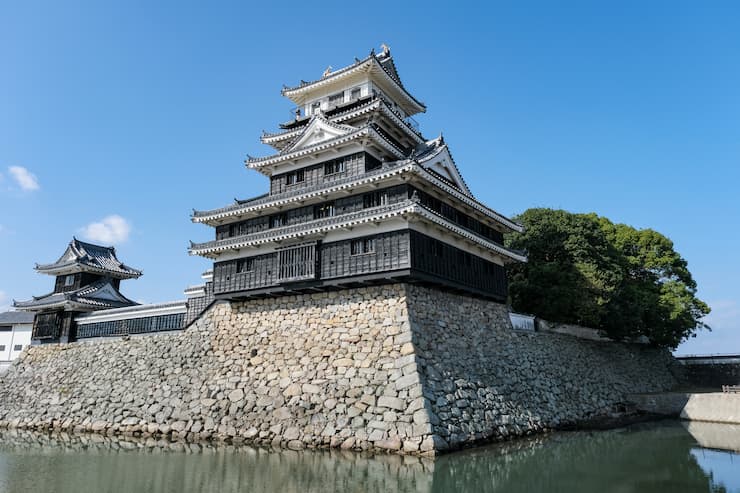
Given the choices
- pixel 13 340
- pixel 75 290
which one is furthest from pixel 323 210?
pixel 13 340

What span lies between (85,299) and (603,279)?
101 feet

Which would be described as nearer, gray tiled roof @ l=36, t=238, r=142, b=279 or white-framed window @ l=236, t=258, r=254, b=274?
white-framed window @ l=236, t=258, r=254, b=274

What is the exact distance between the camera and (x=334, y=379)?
17.5 metres

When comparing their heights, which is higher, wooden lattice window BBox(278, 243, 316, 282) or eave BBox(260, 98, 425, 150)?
eave BBox(260, 98, 425, 150)

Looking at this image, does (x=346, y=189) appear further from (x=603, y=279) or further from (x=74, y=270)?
(x=74, y=270)

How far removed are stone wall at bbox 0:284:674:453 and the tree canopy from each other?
294 centimetres

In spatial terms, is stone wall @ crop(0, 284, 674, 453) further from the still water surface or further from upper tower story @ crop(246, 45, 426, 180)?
upper tower story @ crop(246, 45, 426, 180)

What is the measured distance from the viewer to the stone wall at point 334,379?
52.9 ft

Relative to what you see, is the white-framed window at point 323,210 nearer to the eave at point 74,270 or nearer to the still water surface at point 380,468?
the still water surface at point 380,468

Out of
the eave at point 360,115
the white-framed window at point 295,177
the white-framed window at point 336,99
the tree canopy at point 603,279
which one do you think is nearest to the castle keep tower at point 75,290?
the eave at point 360,115

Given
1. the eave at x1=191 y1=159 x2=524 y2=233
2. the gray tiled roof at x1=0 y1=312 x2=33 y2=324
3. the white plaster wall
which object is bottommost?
the white plaster wall

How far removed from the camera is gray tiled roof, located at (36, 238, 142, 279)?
31547 mm

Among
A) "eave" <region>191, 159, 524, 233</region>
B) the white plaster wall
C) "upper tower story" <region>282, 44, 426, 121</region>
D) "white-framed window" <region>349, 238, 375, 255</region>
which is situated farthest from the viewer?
the white plaster wall

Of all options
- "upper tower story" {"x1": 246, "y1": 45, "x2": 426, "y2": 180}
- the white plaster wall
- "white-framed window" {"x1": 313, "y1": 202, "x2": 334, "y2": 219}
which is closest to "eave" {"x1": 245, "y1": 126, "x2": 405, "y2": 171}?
"upper tower story" {"x1": 246, "y1": 45, "x2": 426, "y2": 180}
